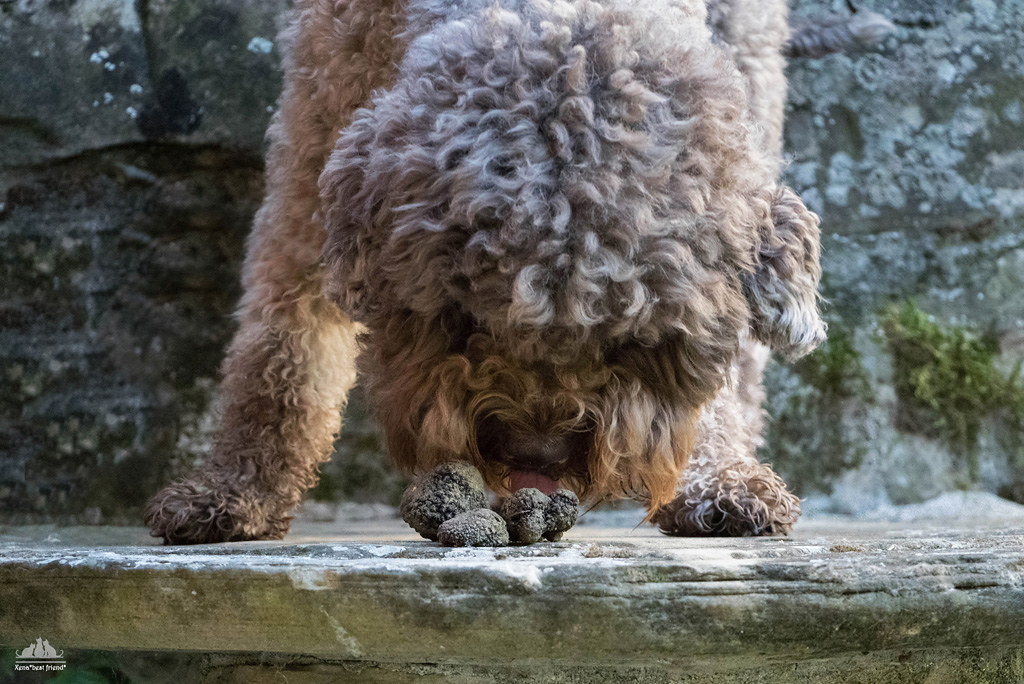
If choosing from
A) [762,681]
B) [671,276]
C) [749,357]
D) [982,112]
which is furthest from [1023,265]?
[762,681]

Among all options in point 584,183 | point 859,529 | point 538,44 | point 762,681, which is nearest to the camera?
point 762,681

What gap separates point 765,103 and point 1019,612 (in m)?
2.27

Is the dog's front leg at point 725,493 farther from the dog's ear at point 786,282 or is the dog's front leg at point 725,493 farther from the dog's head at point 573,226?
the dog's head at point 573,226

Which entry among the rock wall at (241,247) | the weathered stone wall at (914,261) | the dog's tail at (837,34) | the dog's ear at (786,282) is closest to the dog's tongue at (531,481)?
the dog's ear at (786,282)

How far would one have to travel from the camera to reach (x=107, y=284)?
414 cm

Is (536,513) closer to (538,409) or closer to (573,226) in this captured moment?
(538,409)

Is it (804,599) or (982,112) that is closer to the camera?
(804,599)

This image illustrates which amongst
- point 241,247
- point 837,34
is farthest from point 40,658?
point 837,34

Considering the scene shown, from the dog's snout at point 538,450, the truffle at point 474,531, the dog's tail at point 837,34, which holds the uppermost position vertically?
the dog's tail at point 837,34

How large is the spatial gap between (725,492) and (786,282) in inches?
39.3

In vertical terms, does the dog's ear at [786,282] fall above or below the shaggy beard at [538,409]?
above

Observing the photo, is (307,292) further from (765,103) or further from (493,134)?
(765,103)

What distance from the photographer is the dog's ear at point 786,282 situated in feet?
8.38

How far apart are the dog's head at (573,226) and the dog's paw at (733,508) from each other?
74 centimetres
